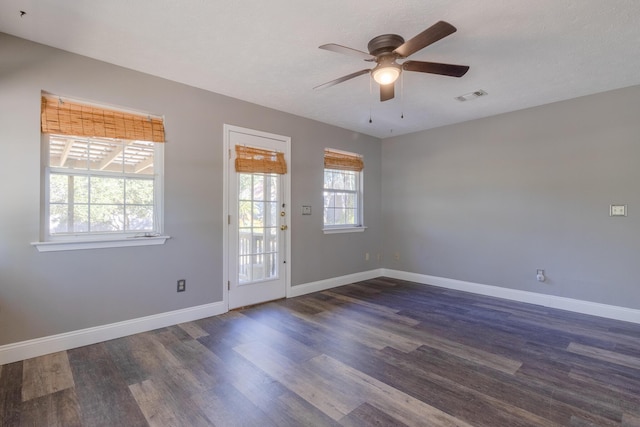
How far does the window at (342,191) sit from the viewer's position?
4820 mm

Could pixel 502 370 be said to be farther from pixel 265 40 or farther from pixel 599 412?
pixel 265 40

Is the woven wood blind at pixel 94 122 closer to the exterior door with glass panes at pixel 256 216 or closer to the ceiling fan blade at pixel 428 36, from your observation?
the exterior door with glass panes at pixel 256 216

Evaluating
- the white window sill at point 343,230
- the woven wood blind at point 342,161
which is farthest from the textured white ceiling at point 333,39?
the white window sill at point 343,230

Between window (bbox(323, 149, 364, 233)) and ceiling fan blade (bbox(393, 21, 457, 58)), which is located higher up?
ceiling fan blade (bbox(393, 21, 457, 58))

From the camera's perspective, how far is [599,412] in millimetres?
1850

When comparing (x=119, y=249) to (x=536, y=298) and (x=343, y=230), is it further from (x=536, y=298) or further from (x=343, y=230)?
(x=536, y=298)

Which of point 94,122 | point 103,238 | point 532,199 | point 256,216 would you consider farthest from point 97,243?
point 532,199

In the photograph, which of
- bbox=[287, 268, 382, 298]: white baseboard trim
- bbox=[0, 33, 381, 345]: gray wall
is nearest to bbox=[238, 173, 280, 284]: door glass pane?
bbox=[0, 33, 381, 345]: gray wall

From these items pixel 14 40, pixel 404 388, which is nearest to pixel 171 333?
pixel 404 388

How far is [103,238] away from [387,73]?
9.42ft

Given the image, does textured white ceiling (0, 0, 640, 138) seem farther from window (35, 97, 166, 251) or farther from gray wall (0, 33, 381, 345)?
window (35, 97, 166, 251)

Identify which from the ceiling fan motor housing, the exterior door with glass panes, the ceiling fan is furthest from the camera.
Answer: the exterior door with glass panes

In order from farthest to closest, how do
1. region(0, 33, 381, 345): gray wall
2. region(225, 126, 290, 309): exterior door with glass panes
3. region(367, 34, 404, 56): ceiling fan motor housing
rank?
1. region(225, 126, 290, 309): exterior door with glass panes
2. region(0, 33, 381, 345): gray wall
3. region(367, 34, 404, 56): ceiling fan motor housing

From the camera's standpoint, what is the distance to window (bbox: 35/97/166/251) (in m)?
2.62
